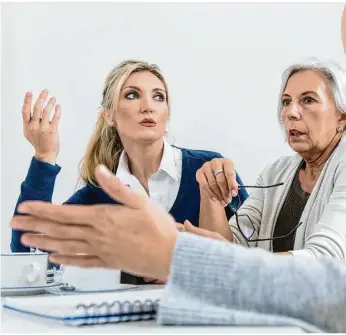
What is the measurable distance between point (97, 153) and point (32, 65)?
0.39 m

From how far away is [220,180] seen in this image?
133 cm

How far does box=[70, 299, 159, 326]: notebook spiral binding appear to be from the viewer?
0.57 meters

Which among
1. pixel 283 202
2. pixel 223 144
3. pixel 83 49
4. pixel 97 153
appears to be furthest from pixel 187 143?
pixel 283 202

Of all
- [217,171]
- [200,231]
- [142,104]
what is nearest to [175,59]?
[142,104]

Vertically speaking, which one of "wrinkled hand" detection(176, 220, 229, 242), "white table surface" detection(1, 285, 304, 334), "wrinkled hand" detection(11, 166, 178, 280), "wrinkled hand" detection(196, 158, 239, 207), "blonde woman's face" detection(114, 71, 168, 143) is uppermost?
"blonde woman's face" detection(114, 71, 168, 143)

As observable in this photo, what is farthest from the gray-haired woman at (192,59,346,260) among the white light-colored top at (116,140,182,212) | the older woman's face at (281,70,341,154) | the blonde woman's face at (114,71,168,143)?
the blonde woman's face at (114,71,168,143)

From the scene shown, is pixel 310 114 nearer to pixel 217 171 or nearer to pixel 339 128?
pixel 339 128

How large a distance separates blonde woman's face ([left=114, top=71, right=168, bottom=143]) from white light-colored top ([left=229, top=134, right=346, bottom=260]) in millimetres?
563

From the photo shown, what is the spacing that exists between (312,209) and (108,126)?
3.14 ft

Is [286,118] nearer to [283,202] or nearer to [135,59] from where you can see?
[283,202]

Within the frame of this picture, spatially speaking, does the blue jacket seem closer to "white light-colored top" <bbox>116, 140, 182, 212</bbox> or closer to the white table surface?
"white light-colored top" <bbox>116, 140, 182, 212</bbox>

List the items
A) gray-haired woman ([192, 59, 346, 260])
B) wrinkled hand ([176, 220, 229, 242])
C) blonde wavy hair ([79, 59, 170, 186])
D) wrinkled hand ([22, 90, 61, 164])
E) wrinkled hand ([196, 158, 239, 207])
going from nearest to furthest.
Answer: wrinkled hand ([176, 220, 229, 242]) → wrinkled hand ([196, 158, 239, 207]) → gray-haired woman ([192, 59, 346, 260]) → wrinkled hand ([22, 90, 61, 164]) → blonde wavy hair ([79, 59, 170, 186])

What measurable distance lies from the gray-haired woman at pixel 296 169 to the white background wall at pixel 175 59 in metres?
0.45

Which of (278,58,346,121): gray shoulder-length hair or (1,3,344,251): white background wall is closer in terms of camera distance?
(278,58,346,121): gray shoulder-length hair
